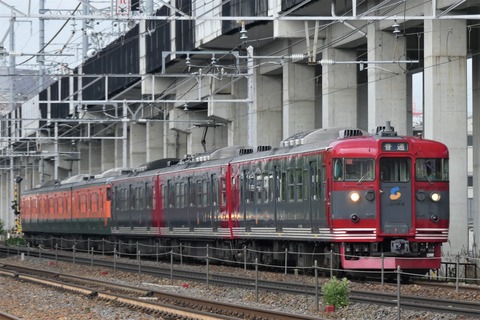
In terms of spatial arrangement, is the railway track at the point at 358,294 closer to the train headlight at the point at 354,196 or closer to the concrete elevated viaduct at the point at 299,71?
the train headlight at the point at 354,196

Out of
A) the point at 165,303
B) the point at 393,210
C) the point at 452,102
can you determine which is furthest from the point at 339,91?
the point at 165,303

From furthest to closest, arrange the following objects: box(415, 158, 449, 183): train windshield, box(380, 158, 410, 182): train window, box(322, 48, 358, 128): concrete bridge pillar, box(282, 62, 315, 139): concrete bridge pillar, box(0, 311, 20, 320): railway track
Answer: box(282, 62, 315, 139): concrete bridge pillar < box(322, 48, 358, 128): concrete bridge pillar < box(415, 158, 449, 183): train windshield < box(380, 158, 410, 182): train window < box(0, 311, 20, 320): railway track

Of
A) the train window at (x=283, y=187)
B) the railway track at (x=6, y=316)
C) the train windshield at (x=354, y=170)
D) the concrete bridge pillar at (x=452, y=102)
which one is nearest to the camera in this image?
the railway track at (x=6, y=316)

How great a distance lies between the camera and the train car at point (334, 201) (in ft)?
85.4

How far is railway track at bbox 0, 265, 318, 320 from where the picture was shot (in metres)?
18.6

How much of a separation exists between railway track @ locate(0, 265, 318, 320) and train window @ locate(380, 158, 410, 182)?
578 centimetres

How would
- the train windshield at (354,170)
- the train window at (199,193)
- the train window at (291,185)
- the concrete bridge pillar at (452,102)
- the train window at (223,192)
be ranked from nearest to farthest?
the train windshield at (354,170)
the train window at (291,185)
the concrete bridge pillar at (452,102)
the train window at (223,192)
the train window at (199,193)

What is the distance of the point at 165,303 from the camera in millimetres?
22266

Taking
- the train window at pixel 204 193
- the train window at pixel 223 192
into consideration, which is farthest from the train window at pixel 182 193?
the train window at pixel 223 192

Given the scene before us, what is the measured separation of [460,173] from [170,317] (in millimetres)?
16253

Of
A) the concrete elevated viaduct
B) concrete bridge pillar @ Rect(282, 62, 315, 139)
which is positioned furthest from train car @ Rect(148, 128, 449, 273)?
concrete bridge pillar @ Rect(282, 62, 315, 139)

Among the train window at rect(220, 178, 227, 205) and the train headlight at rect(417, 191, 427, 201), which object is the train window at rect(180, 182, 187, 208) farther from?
the train headlight at rect(417, 191, 427, 201)

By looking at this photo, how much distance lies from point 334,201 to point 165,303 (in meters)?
5.43

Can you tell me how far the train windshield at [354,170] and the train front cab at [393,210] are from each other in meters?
0.02
